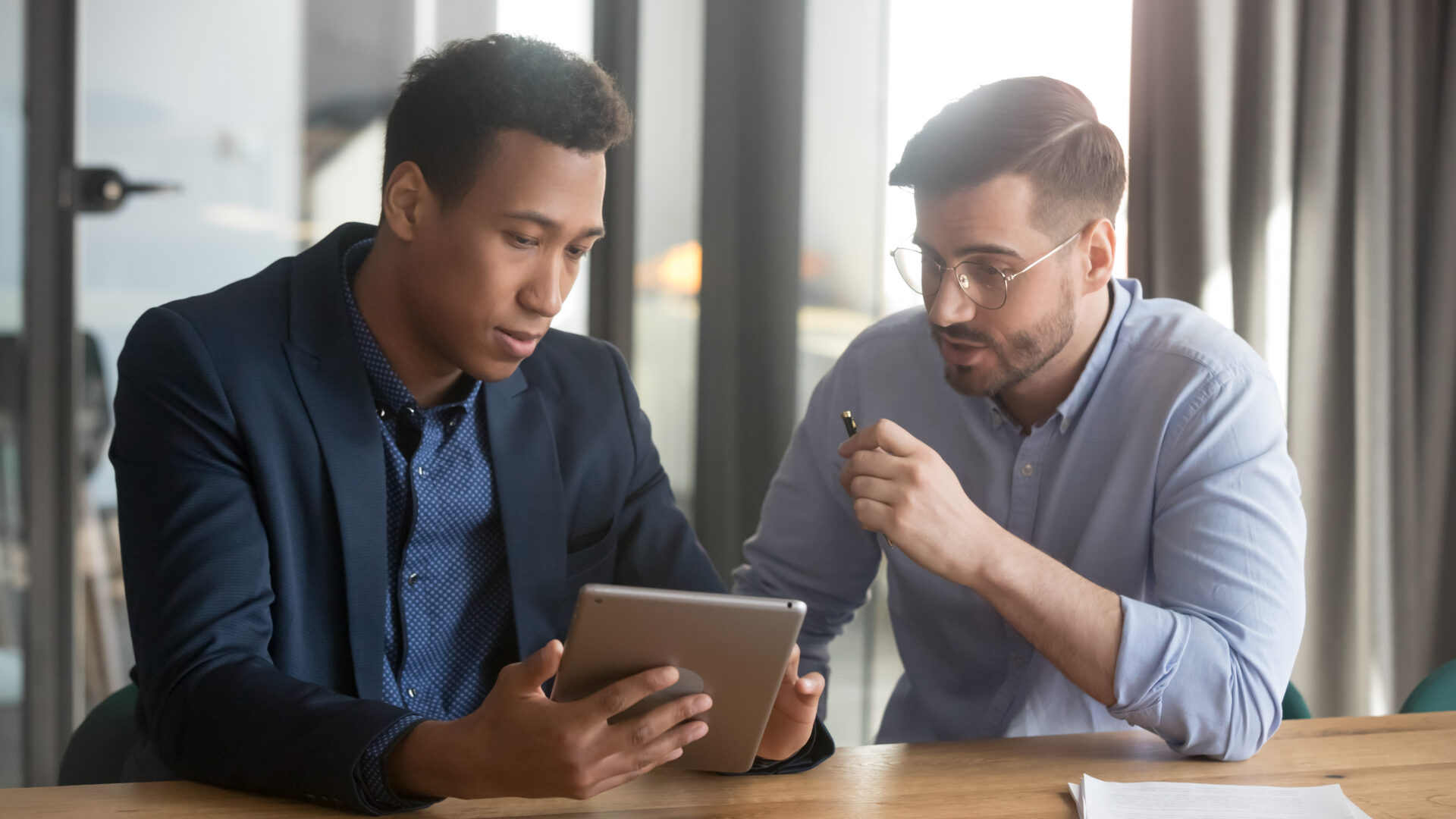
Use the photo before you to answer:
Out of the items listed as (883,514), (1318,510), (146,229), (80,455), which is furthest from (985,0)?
(80,455)

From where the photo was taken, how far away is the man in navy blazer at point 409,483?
1.05 meters

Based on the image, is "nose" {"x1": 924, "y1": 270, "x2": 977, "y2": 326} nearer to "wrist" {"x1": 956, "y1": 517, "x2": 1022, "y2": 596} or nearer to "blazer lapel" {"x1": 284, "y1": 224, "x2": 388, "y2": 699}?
"wrist" {"x1": 956, "y1": 517, "x2": 1022, "y2": 596}

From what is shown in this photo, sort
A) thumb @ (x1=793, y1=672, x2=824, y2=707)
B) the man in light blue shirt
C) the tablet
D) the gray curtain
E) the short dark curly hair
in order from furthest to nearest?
the gray curtain → the short dark curly hair → the man in light blue shirt → thumb @ (x1=793, y1=672, x2=824, y2=707) → the tablet

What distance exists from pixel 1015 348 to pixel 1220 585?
0.41 m

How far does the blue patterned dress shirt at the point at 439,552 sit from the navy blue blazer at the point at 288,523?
5cm

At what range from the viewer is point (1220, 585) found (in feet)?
4.24

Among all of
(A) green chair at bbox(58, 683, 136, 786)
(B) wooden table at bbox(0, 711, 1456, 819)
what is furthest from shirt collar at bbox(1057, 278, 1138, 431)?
(A) green chair at bbox(58, 683, 136, 786)

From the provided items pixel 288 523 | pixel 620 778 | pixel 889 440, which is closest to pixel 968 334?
pixel 889 440

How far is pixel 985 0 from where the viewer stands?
8.55 ft

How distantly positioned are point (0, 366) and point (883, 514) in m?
2.12

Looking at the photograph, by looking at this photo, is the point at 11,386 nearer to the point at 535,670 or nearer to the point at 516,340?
the point at 516,340

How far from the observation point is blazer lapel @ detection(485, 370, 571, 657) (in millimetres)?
1437

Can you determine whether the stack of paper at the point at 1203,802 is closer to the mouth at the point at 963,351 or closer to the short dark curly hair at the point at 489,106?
the mouth at the point at 963,351

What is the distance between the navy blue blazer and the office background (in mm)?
1098
